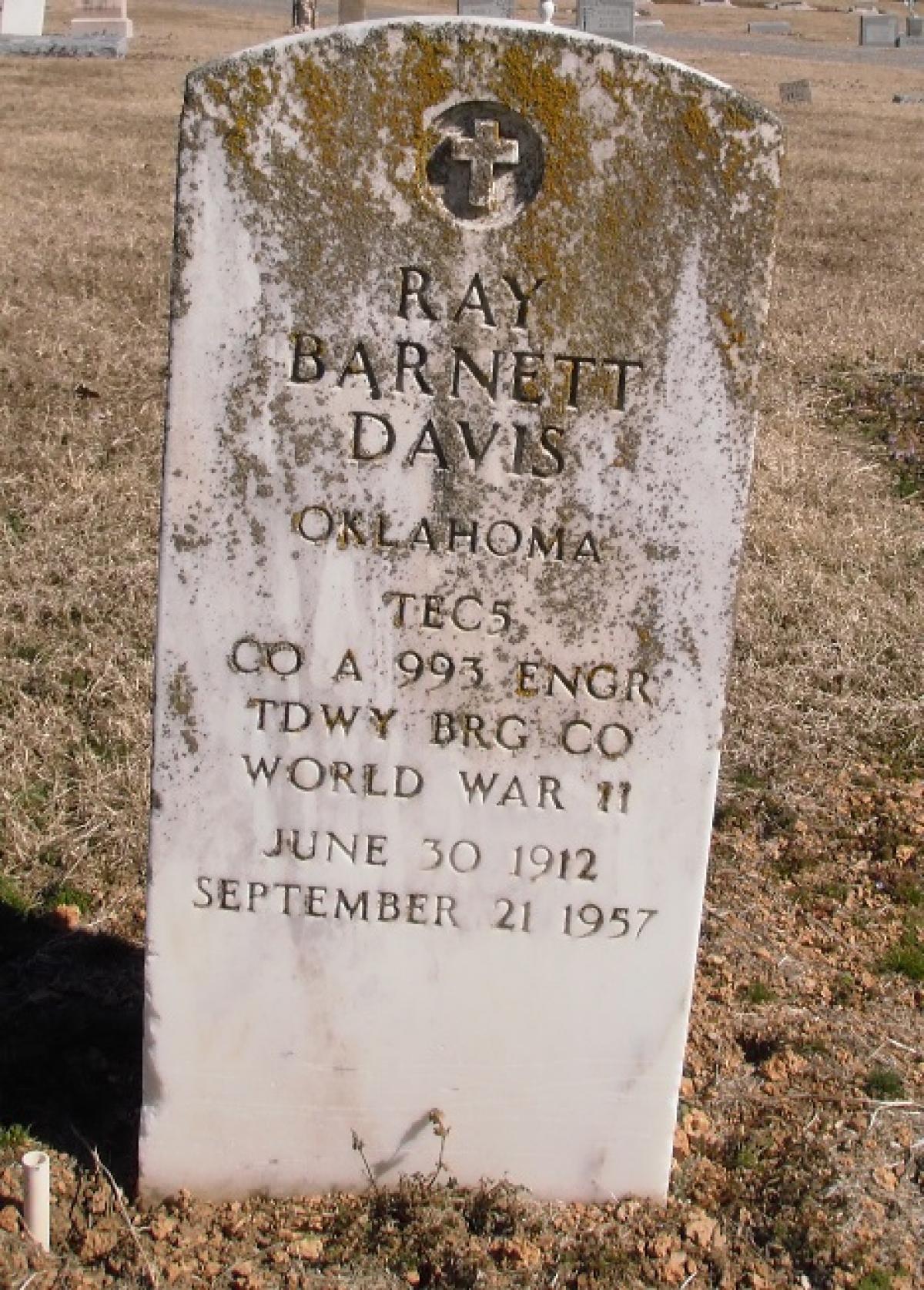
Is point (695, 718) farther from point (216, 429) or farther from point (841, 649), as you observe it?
point (841, 649)

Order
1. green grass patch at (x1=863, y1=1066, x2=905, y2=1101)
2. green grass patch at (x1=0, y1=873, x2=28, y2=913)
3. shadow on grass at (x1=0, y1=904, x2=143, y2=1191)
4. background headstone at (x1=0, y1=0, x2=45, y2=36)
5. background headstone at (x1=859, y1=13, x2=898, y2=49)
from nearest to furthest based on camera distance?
1. shadow on grass at (x1=0, y1=904, x2=143, y2=1191)
2. green grass patch at (x1=863, y1=1066, x2=905, y2=1101)
3. green grass patch at (x1=0, y1=873, x2=28, y2=913)
4. background headstone at (x1=0, y1=0, x2=45, y2=36)
5. background headstone at (x1=859, y1=13, x2=898, y2=49)

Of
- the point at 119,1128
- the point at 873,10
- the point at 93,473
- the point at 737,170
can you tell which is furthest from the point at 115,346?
the point at 873,10

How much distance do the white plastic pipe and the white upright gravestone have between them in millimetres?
258

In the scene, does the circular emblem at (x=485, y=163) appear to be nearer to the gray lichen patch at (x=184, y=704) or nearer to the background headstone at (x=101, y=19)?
the gray lichen patch at (x=184, y=704)

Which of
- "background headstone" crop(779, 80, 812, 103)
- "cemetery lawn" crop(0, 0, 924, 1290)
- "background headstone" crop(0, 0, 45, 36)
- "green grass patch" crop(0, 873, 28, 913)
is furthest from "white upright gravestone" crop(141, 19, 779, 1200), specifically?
"background headstone" crop(0, 0, 45, 36)

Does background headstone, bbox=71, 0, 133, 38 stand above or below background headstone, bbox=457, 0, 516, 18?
above

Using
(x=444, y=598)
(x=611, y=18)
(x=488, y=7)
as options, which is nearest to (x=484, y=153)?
(x=444, y=598)

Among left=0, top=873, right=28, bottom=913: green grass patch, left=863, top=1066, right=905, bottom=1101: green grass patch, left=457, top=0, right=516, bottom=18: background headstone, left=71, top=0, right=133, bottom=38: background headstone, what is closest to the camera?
left=863, top=1066, right=905, bottom=1101: green grass patch

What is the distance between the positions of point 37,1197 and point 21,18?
1091 inches

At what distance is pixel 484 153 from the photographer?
2500 mm

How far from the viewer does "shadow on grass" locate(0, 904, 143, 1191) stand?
3.33 meters

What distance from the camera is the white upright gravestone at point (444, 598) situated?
2.54 meters

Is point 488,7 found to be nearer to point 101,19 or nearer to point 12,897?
point 101,19

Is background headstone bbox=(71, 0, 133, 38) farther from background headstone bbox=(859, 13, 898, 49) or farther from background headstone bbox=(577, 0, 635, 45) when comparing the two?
background headstone bbox=(859, 13, 898, 49)
